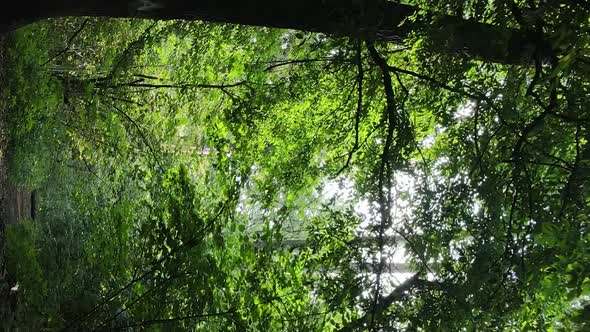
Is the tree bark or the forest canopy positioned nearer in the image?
the tree bark

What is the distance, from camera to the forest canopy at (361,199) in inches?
128

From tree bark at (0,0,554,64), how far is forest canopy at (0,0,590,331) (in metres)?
0.05

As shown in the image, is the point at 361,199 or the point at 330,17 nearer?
the point at 330,17

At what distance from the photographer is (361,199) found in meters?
4.43

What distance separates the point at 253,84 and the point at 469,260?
109 inches

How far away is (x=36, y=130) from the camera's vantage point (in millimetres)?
5672

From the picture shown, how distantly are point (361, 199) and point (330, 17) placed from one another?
155 cm

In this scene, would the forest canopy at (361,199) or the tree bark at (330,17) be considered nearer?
the tree bark at (330,17)

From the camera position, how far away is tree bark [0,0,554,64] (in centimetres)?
308

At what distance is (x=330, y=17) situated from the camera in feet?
10.8

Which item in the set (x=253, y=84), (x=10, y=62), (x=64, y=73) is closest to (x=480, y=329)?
(x=253, y=84)

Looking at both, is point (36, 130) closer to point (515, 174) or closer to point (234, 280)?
point (234, 280)

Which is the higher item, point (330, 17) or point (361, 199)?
point (330, 17)

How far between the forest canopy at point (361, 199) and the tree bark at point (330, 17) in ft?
0.17
